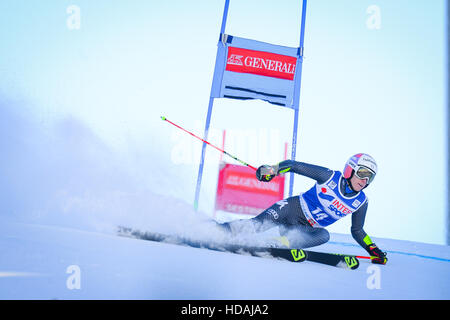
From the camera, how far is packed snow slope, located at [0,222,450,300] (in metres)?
1.09

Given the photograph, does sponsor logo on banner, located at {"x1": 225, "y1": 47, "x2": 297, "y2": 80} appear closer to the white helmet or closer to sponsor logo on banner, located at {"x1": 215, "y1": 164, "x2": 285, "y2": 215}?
sponsor logo on banner, located at {"x1": 215, "y1": 164, "x2": 285, "y2": 215}

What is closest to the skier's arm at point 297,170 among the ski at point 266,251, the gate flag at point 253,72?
the ski at point 266,251

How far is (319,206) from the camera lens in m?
2.52

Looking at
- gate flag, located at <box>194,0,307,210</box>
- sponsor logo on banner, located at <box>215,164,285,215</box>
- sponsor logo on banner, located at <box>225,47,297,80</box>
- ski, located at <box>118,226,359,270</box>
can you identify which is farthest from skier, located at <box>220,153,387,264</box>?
sponsor logo on banner, located at <box>225,47,297,80</box>

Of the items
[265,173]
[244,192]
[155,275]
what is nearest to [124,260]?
[155,275]

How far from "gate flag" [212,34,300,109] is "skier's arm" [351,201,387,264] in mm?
2657

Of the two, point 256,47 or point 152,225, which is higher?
point 256,47

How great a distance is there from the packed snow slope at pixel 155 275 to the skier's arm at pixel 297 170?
0.66 m
